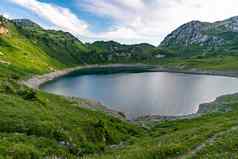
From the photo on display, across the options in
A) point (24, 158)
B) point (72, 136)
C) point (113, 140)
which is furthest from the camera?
point (113, 140)

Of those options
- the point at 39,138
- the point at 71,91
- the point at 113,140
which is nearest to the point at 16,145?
the point at 39,138

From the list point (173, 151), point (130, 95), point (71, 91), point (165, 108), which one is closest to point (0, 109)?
point (173, 151)

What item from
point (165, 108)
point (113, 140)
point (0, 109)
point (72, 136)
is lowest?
point (165, 108)

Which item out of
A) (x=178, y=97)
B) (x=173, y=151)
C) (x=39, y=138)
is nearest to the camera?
(x=173, y=151)

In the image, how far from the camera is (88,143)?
35469 mm

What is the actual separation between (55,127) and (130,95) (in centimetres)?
11006

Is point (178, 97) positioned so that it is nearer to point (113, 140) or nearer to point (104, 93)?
point (104, 93)

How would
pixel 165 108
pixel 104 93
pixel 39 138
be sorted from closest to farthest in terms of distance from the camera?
pixel 39 138, pixel 165 108, pixel 104 93

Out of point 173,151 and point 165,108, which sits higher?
point 173,151

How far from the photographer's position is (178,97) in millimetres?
138625

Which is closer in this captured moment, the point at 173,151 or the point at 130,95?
the point at 173,151

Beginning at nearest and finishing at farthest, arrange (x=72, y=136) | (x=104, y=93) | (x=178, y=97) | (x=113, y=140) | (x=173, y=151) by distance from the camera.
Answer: (x=173, y=151), (x=72, y=136), (x=113, y=140), (x=178, y=97), (x=104, y=93)

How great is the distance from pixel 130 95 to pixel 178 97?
24208mm

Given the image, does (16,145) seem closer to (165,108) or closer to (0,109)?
(0,109)
